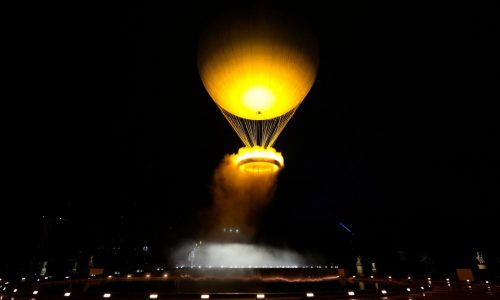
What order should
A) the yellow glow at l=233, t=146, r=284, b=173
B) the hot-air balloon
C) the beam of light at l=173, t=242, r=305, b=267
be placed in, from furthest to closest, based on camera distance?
the beam of light at l=173, t=242, r=305, b=267 < the yellow glow at l=233, t=146, r=284, b=173 < the hot-air balloon

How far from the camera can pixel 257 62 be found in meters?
12.1

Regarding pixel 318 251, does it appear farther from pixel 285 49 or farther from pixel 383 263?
pixel 285 49

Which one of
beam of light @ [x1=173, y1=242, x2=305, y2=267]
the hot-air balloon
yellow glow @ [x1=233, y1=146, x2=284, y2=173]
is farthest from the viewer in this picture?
beam of light @ [x1=173, y1=242, x2=305, y2=267]

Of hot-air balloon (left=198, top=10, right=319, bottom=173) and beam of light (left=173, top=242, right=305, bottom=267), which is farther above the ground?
hot-air balloon (left=198, top=10, right=319, bottom=173)

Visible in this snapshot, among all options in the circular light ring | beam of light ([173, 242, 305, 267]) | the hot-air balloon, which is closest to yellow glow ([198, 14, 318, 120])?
the hot-air balloon

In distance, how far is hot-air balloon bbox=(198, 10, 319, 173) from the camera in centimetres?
1173

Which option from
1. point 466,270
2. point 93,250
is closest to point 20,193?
point 93,250

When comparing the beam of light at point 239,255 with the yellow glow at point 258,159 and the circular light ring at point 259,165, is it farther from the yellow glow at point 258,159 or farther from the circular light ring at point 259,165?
the yellow glow at point 258,159

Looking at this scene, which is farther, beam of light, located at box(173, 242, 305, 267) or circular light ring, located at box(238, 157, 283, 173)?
beam of light, located at box(173, 242, 305, 267)

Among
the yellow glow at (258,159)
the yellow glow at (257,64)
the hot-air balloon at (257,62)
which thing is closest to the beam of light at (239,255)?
the yellow glow at (258,159)

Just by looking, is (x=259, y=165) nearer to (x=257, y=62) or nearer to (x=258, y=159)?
(x=258, y=159)

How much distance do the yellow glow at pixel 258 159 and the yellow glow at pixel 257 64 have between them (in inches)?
129

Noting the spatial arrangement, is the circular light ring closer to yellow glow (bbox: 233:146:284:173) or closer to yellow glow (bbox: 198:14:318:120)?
yellow glow (bbox: 233:146:284:173)

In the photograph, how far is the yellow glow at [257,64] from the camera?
38.5ft
